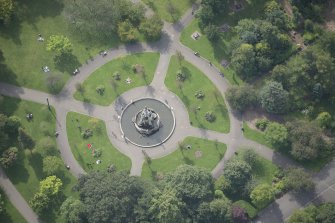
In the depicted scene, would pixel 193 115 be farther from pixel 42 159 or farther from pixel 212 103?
pixel 42 159

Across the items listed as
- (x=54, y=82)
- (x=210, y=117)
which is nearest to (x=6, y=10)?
(x=54, y=82)

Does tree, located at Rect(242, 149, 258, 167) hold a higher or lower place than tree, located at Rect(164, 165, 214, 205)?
higher

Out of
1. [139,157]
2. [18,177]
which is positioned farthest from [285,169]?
[18,177]

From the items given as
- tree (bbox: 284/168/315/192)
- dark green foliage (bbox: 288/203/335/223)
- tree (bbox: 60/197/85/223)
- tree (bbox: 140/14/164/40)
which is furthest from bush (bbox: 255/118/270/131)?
tree (bbox: 60/197/85/223)

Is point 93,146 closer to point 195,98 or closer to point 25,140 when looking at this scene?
point 25,140

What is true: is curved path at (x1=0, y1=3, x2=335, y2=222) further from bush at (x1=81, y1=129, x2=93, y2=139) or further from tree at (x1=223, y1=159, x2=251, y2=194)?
tree at (x1=223, y1=159, x2=251, y2=194)

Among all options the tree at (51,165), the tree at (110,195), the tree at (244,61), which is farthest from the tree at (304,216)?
the tree at (51,165)
